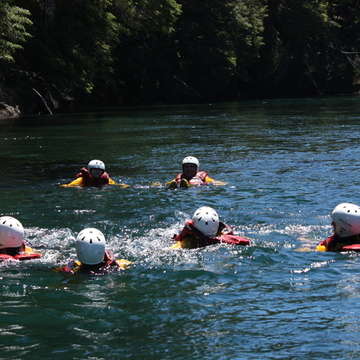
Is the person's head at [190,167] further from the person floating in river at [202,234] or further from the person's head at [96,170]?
the person floating in river at [202,234]

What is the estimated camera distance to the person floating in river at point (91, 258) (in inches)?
465

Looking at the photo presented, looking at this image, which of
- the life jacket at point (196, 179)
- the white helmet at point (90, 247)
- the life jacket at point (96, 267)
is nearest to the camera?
the white helmet at point (90, 247)

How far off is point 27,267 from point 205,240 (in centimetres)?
315

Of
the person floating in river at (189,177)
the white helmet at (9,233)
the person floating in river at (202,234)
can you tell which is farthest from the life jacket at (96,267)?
the person floating in river at (189,177)

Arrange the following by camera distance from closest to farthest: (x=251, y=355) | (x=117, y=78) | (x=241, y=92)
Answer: (x=251, y=355) → (x=117, y=78) → (x=241, y=92)

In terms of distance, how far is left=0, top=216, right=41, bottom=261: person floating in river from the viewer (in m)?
12.7

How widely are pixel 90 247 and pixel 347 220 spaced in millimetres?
4437

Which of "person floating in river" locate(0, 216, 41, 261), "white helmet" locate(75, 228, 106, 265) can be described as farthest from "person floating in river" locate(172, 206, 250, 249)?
"person floating in river" locate(0, 216, 41, 261)

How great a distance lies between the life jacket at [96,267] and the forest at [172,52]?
90.5 feet

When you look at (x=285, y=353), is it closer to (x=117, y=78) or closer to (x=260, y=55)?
(x=117, y=78)

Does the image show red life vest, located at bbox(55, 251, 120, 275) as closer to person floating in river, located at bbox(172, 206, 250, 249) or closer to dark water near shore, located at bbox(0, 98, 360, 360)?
dark water near shore, located at bbox(0, 98, 360, 360)

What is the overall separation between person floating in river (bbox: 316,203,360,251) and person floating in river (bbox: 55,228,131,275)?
3.61 metres

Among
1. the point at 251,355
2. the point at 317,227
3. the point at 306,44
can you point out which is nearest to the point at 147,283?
the point at 251,355

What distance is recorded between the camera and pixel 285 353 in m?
8.59
